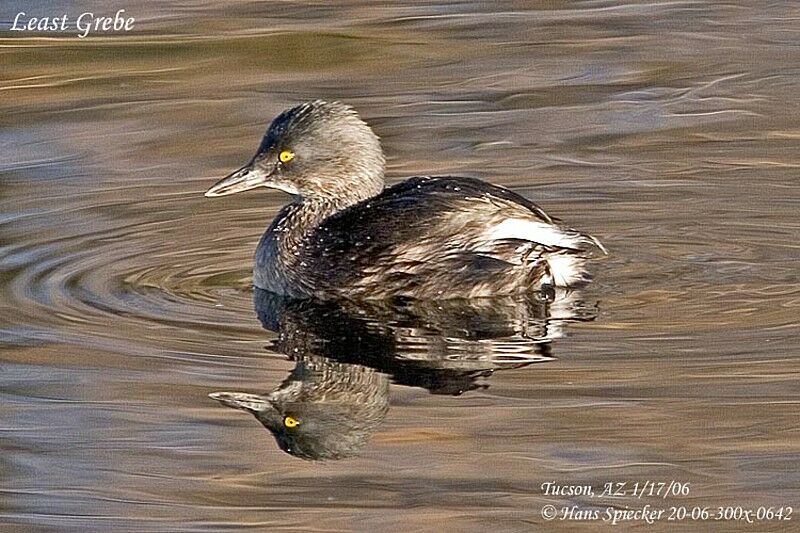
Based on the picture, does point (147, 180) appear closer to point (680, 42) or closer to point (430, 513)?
point (680, 42)

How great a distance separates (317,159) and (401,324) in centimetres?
113

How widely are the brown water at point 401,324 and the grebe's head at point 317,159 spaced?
17.6 inches

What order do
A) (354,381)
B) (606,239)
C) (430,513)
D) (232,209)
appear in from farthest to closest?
(232,209), (606,239), (354,381), (430,513)

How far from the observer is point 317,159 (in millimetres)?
8508

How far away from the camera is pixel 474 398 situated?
666 cm

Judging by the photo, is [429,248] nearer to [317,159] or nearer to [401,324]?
[401,324]

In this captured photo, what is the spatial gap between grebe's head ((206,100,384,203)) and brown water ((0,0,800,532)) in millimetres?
447

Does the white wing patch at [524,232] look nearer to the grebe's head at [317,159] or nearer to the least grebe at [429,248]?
the least grebe at [429,248]

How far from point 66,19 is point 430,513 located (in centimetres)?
771

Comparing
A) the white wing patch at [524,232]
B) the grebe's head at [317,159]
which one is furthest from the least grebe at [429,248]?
the grebe's head at [317,159]

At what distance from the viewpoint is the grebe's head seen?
27.9 ft

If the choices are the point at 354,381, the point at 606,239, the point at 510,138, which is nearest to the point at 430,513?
the point at 354,381

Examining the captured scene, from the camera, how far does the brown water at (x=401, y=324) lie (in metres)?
6.01

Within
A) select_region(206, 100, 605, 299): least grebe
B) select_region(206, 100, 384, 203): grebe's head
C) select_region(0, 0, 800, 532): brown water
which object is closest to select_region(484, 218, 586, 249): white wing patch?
select_region(206, 100, 605, 299): least grebe
